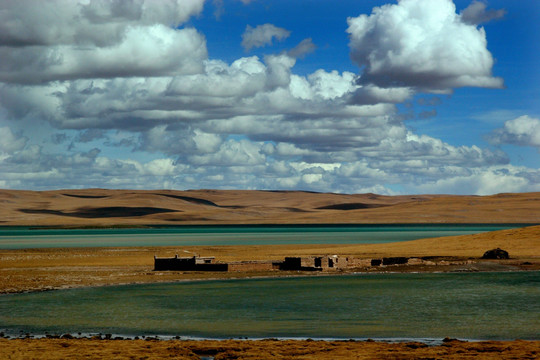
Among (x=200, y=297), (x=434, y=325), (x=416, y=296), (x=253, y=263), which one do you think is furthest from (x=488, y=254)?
(x=434, y=325)

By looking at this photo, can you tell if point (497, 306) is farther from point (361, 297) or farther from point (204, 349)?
point (204, 349)

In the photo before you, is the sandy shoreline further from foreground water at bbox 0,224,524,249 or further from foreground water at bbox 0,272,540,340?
foreground water at bbox 0,224,524,249

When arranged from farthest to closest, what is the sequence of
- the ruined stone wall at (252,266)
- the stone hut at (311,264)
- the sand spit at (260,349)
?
the stone hut at (311,264)
the ruined stone wall at (252,266)
the sand spit at (260,349)

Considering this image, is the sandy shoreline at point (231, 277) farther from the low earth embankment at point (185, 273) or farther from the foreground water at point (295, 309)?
the foreground water at point (295, 309)

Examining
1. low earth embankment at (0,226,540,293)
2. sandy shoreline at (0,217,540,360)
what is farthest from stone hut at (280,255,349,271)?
sandy shoreline at (0,217,540,360)

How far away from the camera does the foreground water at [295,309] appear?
23.2 m

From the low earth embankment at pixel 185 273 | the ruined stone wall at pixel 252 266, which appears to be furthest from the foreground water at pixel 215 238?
the ruined stone wall at pixel 252 266

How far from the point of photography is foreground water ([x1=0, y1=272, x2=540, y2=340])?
23188mm

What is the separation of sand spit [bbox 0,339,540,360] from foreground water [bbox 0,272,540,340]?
1993mm

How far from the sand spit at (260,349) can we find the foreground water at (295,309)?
1.99 metres

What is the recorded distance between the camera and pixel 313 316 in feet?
86.2

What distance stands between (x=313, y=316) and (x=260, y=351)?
7.64 meters

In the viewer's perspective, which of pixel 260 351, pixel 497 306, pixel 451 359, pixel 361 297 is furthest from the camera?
pixel 361 297

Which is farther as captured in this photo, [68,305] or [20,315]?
[68,305]
